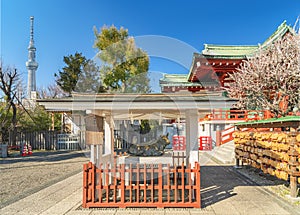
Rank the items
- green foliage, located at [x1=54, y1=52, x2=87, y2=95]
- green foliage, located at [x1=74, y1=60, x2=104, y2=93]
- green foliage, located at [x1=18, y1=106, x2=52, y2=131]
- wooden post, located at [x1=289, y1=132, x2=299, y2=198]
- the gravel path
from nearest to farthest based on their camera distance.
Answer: wooden post, located at [x1=289, y1=132, x2=299, y2=198], the gravel path, green foliage, located at [x1=74, y1=60, x2=104, y2=93], green foliage, located at [x1=18, y1=106, x2=52, y2=131], green foliage, located at [x1=54, y1=52, x2=87, y2=95]

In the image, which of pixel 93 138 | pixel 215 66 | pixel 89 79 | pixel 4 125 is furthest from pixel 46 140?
pixel 93 138

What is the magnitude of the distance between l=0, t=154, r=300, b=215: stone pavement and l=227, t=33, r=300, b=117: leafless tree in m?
4.62

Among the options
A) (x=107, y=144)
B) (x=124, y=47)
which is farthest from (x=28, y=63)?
(x=107, y=144)

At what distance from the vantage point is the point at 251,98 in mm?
11844

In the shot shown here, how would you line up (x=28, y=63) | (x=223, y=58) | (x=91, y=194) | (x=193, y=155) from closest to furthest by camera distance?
(x=91, y=194)
(x=193, y=155)
(x=223, y=58)
(x=28, y=63)

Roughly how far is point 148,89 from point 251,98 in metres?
7.10

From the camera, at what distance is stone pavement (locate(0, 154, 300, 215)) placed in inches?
166

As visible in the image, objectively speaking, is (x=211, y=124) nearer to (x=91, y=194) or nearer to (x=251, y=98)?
(x=251, y=98)

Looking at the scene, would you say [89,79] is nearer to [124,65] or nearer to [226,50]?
[124,65]

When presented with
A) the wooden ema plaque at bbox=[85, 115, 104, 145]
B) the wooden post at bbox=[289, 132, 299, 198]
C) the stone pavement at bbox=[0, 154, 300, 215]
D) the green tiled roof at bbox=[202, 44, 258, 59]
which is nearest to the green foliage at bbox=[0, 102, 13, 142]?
the stone pavement at bbox=[0, 154, 300, 215]

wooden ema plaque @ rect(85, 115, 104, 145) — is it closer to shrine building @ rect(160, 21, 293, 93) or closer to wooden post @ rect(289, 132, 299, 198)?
wooden post @ rect(289, 132, 299, 198)

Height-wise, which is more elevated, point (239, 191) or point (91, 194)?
point (91, 194)

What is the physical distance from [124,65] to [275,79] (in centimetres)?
863

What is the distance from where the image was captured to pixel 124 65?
15188 mm
